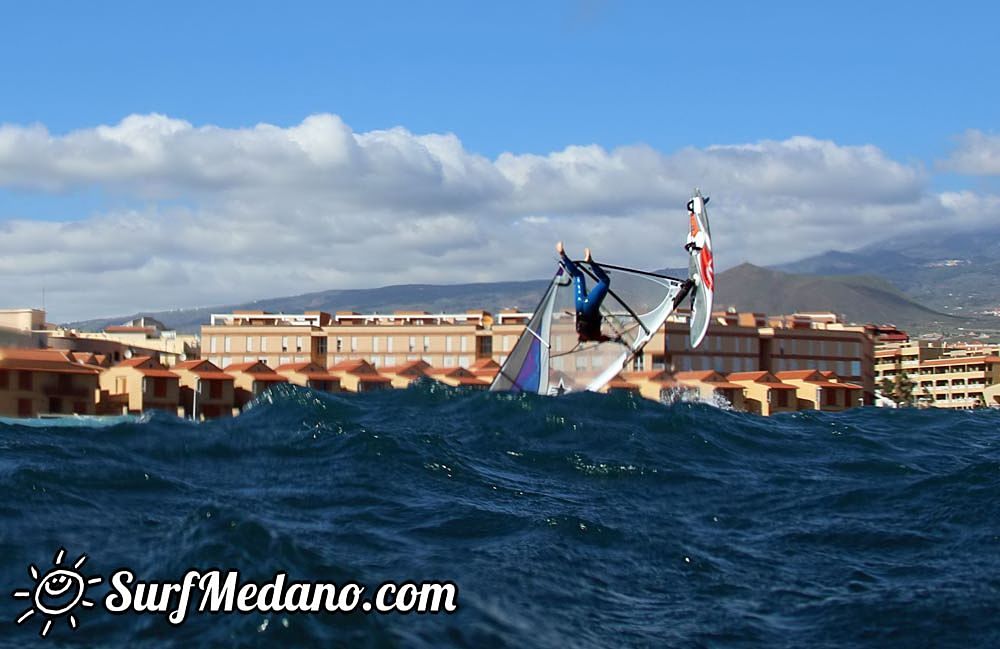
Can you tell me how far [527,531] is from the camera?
17.8 metres

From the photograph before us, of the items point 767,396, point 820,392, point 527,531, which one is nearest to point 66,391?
point 767,396

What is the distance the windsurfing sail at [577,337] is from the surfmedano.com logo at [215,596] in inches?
1089

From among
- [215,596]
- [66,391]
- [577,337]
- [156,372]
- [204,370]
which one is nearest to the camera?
[215,596]

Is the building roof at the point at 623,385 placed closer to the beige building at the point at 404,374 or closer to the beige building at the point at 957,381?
the beige building at the point at 404,374

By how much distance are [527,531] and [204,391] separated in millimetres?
81554

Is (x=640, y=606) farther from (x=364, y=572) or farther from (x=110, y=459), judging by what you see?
(x=110, y=459)

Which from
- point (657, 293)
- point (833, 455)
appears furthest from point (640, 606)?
point (657, 293)

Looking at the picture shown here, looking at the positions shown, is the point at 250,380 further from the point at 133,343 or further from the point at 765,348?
the point at 765,348

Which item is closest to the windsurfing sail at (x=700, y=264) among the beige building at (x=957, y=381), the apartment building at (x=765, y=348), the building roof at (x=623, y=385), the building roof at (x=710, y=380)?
the building roof at (x=623, y=385)

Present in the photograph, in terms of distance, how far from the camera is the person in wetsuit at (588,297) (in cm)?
3778

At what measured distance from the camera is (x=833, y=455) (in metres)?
28.9

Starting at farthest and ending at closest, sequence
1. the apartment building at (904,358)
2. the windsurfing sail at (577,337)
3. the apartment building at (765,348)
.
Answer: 1. the apartment building at (904,358)
2. the apartment building at (765,348)
3. the windsurfing sail at (577,337)

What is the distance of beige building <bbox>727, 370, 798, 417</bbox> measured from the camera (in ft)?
332

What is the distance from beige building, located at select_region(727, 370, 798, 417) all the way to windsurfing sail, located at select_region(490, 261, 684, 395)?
5843 cm
